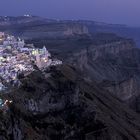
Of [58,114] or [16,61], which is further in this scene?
[16,61]

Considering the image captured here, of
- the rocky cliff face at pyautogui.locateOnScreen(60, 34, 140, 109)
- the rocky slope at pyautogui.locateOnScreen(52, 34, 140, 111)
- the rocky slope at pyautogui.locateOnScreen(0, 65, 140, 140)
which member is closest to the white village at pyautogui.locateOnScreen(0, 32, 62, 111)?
the rocky slope at pyautogui.locateOnScreen(0, 65, 140, 140)

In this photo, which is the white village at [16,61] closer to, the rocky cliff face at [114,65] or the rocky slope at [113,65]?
the rocky slope at [113,65]

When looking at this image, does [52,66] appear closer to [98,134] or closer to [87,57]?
[98,134]

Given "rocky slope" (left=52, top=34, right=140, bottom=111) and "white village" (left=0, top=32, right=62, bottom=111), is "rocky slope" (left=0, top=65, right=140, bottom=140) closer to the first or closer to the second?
"white village" (left=0, top=32, right=62, bottom=111)

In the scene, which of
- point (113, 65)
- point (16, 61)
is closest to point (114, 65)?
point (113, 65)

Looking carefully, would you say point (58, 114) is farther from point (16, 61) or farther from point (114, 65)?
point (114, 65)

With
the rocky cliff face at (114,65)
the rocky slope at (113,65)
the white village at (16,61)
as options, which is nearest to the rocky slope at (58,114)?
the white village at (16,61)

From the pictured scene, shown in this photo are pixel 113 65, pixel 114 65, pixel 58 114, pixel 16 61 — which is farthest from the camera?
pixel 114 65

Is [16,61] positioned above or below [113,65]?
above
